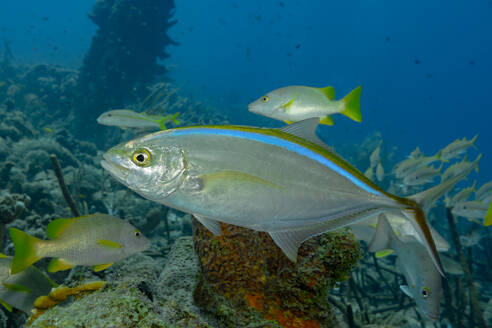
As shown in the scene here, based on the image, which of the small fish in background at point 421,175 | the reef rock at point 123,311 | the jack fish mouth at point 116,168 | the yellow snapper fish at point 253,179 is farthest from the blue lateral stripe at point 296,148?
the small fish in background at point 421,175

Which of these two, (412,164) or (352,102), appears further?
(412,164)

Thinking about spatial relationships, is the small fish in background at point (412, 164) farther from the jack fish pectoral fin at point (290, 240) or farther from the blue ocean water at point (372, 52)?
the blue ocean water at point (372, 52)

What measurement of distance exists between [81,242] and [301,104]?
2.30m

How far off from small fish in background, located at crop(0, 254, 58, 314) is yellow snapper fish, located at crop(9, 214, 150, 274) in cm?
30

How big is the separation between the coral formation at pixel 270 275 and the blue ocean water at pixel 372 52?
116 metres

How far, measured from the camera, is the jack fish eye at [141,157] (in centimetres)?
112

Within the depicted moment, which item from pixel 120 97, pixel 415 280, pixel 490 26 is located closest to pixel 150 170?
pixel 415 280

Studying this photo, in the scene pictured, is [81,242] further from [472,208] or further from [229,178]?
[472,208]

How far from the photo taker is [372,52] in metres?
138

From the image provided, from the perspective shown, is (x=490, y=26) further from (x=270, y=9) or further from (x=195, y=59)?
(x=195, y=59)

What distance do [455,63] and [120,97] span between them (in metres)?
162

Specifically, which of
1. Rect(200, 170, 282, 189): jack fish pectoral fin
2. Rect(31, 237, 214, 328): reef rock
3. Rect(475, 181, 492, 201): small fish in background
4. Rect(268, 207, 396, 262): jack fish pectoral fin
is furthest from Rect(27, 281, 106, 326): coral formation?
Rect(475, 181, 492, 201): small fish in background

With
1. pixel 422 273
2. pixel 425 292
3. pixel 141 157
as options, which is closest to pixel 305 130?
pixel 141 157

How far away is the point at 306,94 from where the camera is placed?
269 cm
